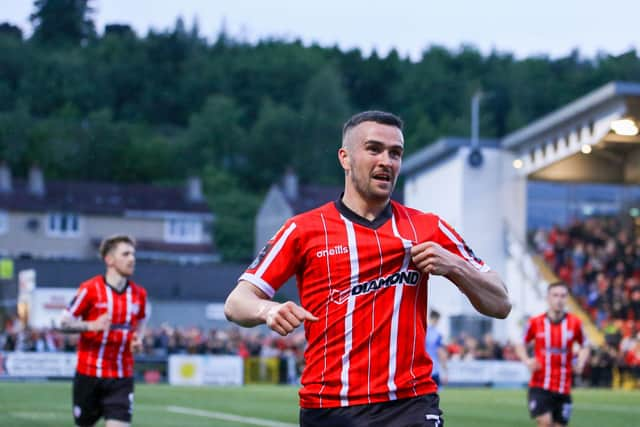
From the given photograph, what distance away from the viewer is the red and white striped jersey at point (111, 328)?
38.8 feet

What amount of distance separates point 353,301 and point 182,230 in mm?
97703

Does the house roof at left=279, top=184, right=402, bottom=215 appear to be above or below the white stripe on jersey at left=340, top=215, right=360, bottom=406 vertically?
above

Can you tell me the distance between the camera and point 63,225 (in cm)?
9544

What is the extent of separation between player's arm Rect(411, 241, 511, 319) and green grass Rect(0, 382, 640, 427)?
1250 cm

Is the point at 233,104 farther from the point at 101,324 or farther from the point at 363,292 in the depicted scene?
the point at 363,292

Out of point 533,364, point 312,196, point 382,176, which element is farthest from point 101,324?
point 312,196

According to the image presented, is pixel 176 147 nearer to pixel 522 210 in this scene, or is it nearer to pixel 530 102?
pixel 530 102

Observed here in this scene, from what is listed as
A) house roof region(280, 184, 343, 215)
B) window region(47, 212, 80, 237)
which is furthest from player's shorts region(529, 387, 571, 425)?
window region(47, 212, 80, 237)

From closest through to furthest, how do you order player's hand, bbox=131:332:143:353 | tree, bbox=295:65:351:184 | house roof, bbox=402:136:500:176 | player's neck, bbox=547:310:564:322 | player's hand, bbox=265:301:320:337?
player's hand, bbox=265:301:320:337
player's hand, bbox=131:332:143:353
player's neck, bbox=547:310:564:322
house roof, bbox=402:136:500:176
tree, bbox=295:65:351:184

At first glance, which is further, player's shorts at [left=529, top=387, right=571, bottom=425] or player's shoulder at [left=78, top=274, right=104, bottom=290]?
player's shorts at [left=529, top=387, right=571, bottom=425]

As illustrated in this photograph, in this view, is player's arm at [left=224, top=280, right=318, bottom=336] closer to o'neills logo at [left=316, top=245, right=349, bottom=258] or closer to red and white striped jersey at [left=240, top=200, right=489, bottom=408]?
red and white striped jersey at [left=240, top=200, right=489, bottom=408]

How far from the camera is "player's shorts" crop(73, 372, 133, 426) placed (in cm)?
1170

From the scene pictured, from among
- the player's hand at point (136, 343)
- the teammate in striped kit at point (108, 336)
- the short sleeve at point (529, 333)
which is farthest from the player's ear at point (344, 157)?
the short sleeve at point (529, 333)

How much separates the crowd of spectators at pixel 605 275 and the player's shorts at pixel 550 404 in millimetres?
23946
